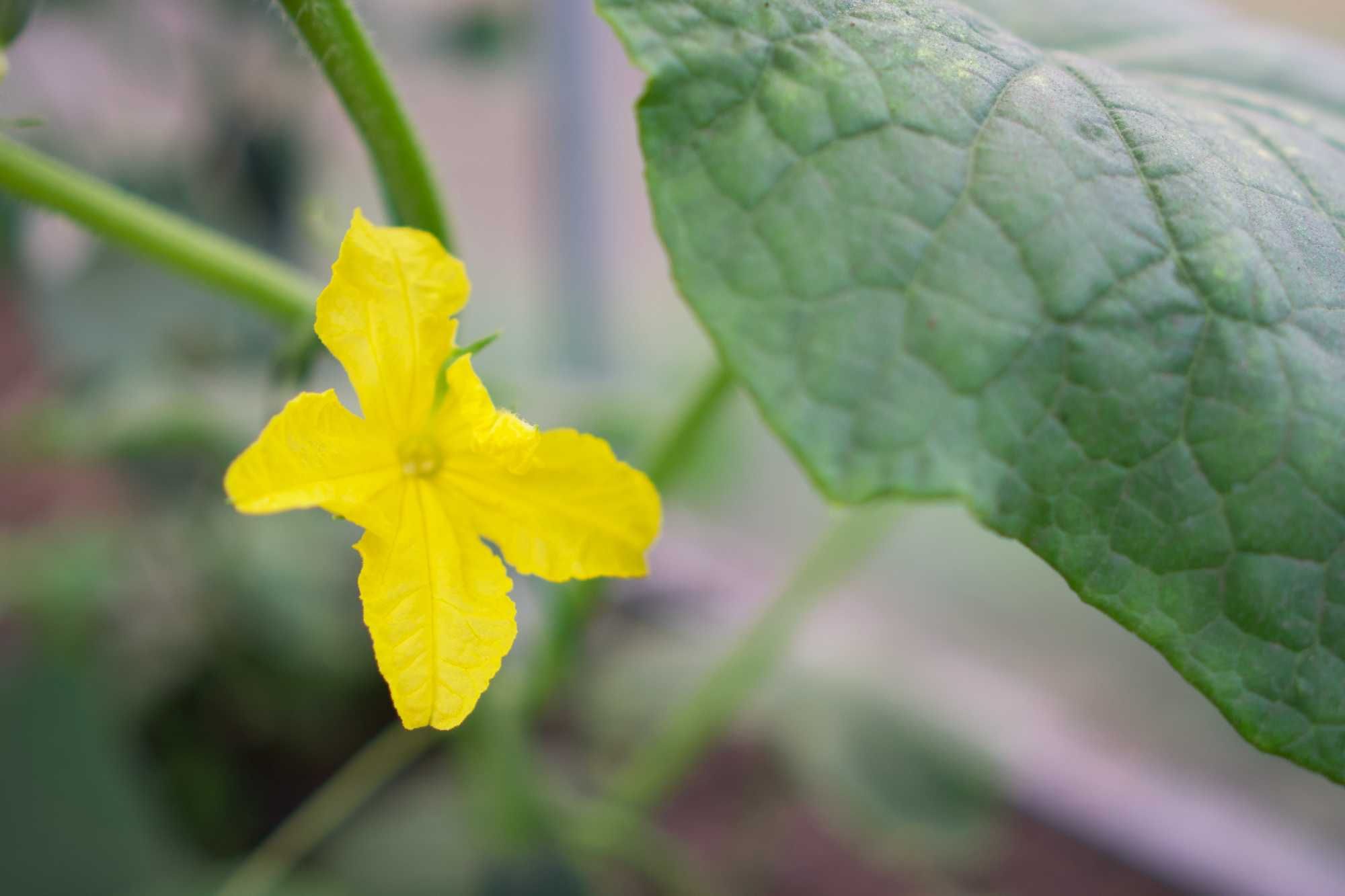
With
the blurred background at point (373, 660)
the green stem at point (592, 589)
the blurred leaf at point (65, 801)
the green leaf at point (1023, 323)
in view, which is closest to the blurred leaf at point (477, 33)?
the blurred background at point (373, 660)

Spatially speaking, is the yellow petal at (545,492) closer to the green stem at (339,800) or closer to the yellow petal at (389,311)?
the yellow petal at (389,311)

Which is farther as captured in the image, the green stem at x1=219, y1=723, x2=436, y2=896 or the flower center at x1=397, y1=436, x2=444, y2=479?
the green stem at x1=219, y1=723, x2=436, y2=896

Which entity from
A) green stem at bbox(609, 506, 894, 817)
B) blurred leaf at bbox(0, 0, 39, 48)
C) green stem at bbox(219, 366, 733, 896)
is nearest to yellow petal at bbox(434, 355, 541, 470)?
blurred leaf at bbox(0, 0, 39, 48)

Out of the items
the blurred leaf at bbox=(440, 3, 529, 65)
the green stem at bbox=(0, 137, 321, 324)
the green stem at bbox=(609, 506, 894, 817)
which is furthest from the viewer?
the blurred leaf at bbox=(440, 3, 529, 65)

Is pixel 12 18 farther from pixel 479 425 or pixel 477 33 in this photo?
pixel 477 33

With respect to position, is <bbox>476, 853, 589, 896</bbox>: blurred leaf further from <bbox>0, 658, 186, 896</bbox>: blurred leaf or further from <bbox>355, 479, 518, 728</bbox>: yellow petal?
<bbox>355, 479, 518, 728</bbox>: yellow petal

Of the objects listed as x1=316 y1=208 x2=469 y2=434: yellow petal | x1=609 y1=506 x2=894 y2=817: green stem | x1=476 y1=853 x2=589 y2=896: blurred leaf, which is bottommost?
x1=476 y1=853 x2=589 y2=896: blurred leaf
